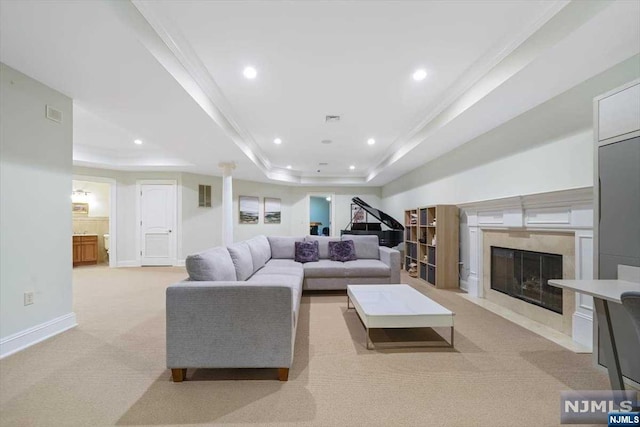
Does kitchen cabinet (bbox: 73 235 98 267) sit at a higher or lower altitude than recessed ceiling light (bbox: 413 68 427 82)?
lower

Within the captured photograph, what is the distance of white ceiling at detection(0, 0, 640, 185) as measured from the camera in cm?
193

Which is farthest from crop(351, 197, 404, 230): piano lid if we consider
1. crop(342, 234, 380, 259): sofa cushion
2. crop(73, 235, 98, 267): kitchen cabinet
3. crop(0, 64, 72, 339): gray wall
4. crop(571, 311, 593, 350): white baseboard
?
crop(73, 235, 98, 267): kitchen cabinet

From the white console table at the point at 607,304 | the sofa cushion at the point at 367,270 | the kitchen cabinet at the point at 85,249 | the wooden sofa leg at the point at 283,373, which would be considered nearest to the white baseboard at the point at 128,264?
the kitchen cabinet at the point at 85,249

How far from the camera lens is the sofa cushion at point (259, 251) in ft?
12.4

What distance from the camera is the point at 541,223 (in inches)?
121

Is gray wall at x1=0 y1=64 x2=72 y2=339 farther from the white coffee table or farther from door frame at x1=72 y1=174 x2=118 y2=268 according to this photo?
door frame at x1=72 y1=174 x2=118 y2=268

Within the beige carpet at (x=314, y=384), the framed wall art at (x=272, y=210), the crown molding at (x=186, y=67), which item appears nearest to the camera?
the beige carpet at (x=314, y=384)

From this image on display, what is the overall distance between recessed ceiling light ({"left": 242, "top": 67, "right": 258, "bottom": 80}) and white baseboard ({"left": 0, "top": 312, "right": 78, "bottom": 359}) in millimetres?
3171

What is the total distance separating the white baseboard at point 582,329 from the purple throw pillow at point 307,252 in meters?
3.19

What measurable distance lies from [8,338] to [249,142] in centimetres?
405

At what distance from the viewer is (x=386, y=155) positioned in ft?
20.8

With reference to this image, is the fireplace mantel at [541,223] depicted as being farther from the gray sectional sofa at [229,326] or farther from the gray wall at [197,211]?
the gray wall at [197,211]

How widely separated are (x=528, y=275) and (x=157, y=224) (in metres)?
7.49

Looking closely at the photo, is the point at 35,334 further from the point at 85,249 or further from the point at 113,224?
the point at 85,249
